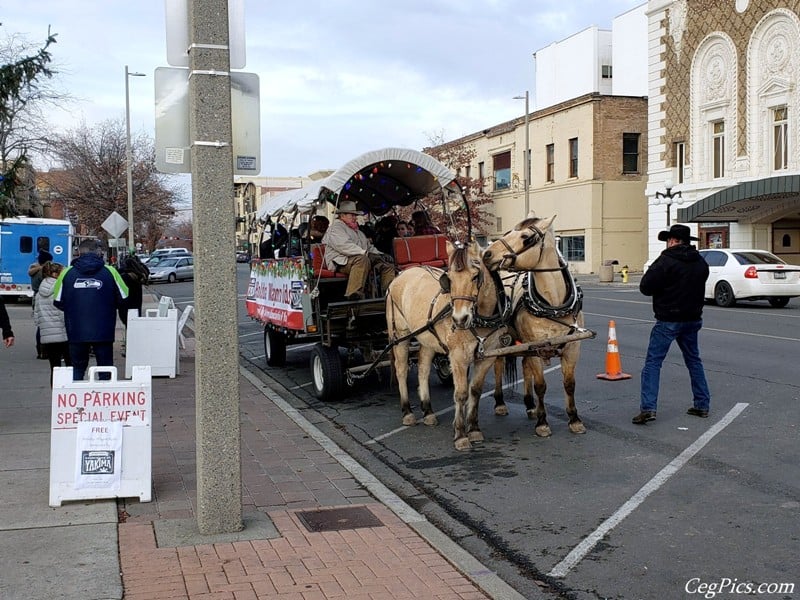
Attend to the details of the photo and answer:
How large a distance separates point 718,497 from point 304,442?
159 inches

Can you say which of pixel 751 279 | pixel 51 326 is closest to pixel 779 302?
pixel 751 279

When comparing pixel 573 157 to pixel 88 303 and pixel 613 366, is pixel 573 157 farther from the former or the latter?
pixel 88 303

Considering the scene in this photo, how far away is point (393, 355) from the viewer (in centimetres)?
1010

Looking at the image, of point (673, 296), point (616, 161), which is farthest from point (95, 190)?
point (673, 296)

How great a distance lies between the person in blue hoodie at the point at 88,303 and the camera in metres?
8.65

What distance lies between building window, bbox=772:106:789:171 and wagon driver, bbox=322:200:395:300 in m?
27.4

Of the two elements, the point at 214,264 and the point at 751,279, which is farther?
the point at 751,279

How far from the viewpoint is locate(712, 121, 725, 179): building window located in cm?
3697

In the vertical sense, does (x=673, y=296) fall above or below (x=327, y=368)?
above

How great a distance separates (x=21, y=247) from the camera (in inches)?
1298

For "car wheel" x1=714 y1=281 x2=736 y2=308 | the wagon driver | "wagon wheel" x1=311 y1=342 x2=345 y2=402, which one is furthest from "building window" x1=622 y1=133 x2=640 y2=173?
"wagon wheel" x1=311 y1=342 x2=345 y2=402

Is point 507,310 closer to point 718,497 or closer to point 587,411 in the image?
point 587,411

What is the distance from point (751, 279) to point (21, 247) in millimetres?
25193

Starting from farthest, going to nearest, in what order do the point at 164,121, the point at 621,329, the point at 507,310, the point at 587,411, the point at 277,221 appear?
1. the point at 621,329
2. the point at 277,221
3. the point at 587,411
4. the point at 507,310
5. the point at 164,121
